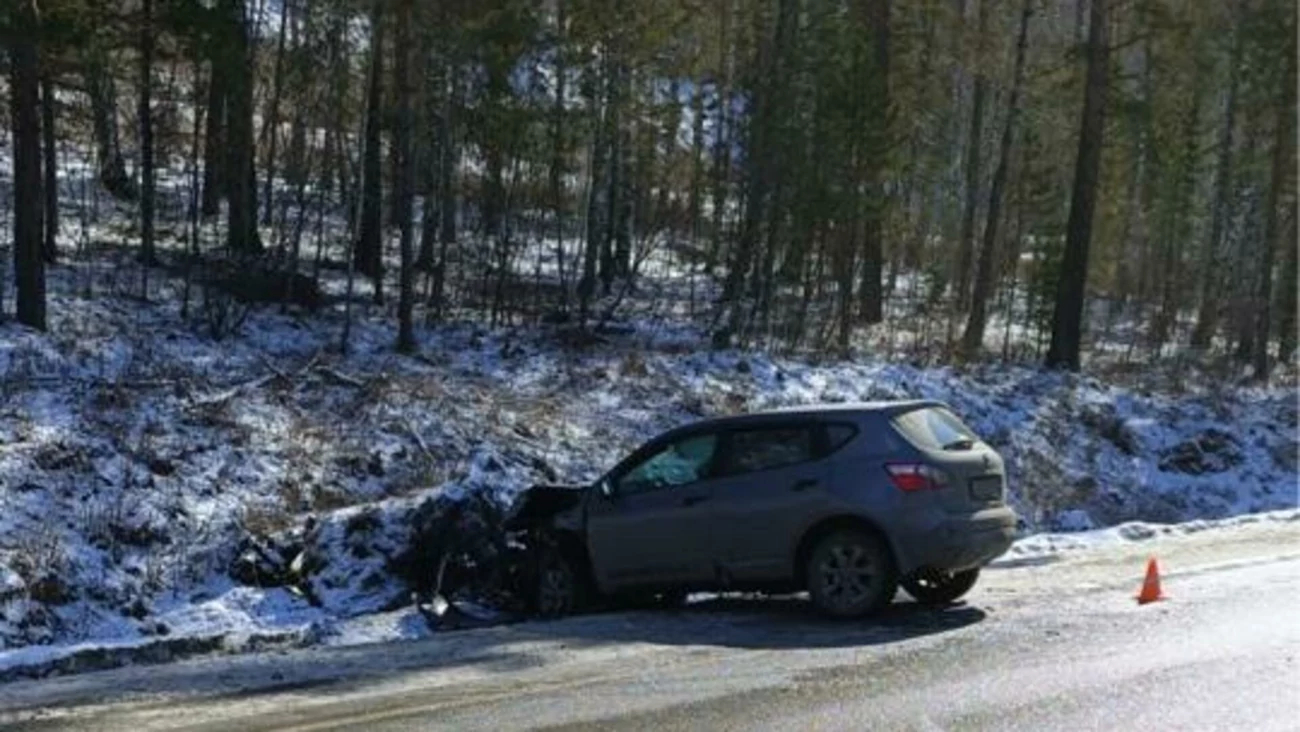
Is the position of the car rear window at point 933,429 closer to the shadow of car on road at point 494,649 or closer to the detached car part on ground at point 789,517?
the detached car part on ground at point 789,517

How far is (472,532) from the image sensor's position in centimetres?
1353

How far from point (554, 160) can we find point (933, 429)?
15.6 metres

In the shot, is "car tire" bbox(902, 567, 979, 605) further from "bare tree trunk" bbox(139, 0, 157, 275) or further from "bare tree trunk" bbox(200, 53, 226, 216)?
"bare tree trunk" bbox(139, 0, 157, 275)

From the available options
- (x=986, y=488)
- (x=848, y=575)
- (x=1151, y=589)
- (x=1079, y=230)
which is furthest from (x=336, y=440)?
(x=1079, y=230)

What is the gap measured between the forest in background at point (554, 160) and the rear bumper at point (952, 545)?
36.6ft

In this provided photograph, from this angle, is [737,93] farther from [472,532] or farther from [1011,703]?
[1011,703]

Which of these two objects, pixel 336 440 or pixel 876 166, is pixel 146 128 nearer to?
pixel 336 440

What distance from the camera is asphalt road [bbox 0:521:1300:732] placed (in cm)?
810

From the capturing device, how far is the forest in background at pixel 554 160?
2189cm

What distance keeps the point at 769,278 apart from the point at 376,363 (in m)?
8.66

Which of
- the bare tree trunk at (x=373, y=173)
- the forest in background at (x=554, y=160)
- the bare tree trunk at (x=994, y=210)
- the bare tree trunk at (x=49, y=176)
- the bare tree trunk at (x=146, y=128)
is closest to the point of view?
the bare tree trunk at (x=146, y=128)

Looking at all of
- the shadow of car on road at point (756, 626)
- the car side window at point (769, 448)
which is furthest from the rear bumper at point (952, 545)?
the car side window at point (769, 448)

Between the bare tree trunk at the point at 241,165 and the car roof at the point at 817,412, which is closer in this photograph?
the car roof at the point at 817,412

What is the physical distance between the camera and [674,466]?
Answer: 1241cm
